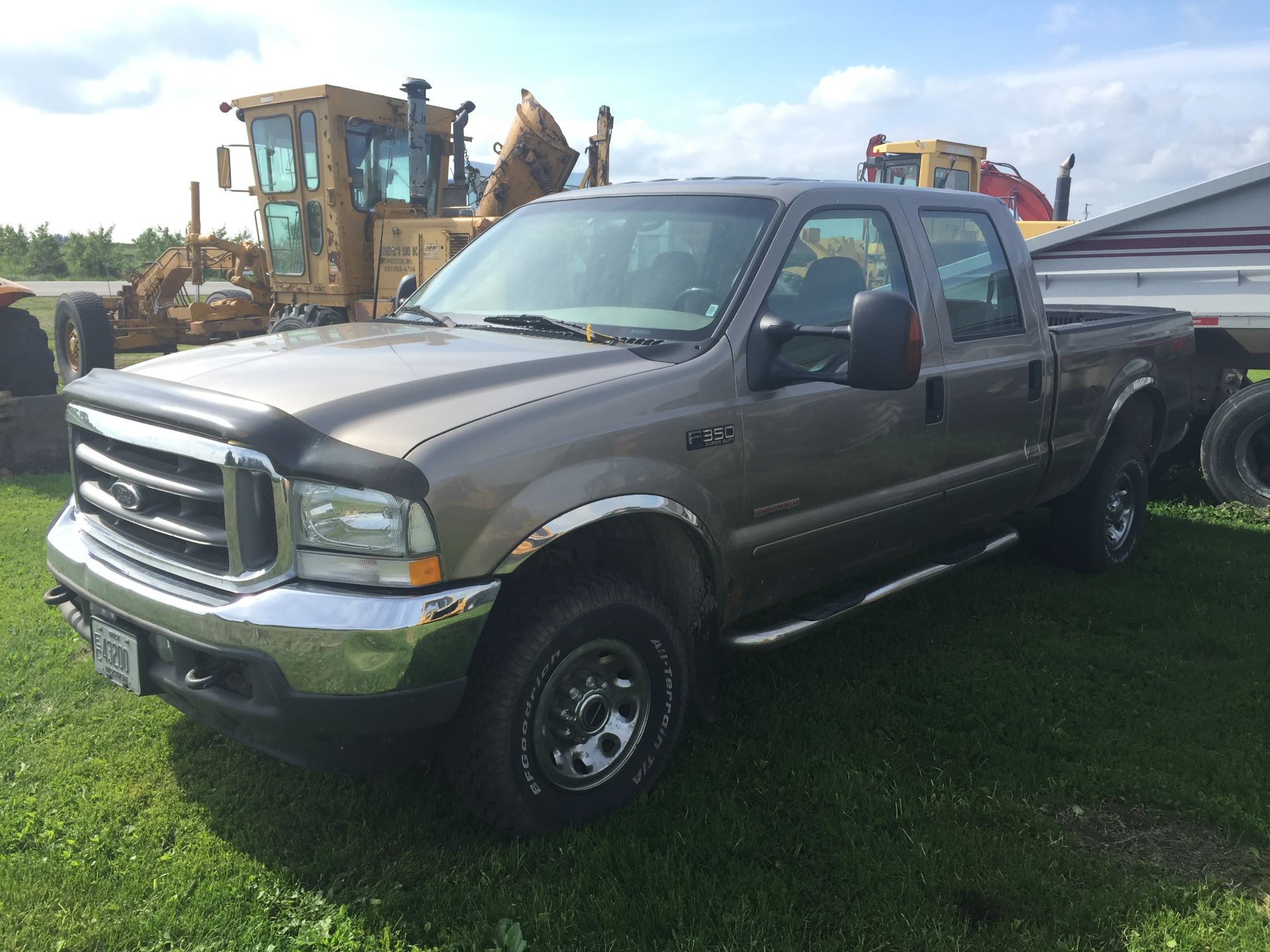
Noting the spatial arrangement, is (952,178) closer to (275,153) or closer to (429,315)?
(275,153)

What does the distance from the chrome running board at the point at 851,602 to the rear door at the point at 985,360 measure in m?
0.14

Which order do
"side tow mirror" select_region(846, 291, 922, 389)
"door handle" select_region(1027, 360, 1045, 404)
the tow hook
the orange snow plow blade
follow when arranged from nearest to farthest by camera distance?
1. the tow hook
2. "side tow mirror" select_region(846, 291, 922, 389)
3. "door handle" select_region(1027, 360, 1045, 404)
4. the orange snow plow blade

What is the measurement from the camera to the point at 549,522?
108 inches

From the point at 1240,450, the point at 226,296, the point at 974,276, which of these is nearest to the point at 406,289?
the point at 974,276

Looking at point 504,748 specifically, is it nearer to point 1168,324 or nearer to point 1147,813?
point 1147,813

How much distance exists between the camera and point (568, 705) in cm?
294

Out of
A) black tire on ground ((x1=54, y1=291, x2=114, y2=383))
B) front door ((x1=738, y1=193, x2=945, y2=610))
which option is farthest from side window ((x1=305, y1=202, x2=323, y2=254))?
front door ((x1=738, y1=193, x2=945, y2=610))

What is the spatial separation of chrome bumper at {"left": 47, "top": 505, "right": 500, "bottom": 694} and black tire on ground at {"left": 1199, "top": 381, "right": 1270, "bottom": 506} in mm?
6097

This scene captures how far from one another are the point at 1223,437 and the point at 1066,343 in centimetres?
285

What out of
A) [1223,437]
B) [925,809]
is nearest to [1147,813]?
[925,809]

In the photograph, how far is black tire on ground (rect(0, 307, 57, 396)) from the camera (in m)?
8.54

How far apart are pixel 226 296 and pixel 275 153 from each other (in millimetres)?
2748

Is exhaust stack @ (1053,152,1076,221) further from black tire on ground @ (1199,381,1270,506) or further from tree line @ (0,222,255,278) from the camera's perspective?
tree line @ (0,222,255,278)

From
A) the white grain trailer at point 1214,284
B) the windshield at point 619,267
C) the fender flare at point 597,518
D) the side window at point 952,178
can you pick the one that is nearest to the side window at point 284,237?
the windshield at point 619,267
